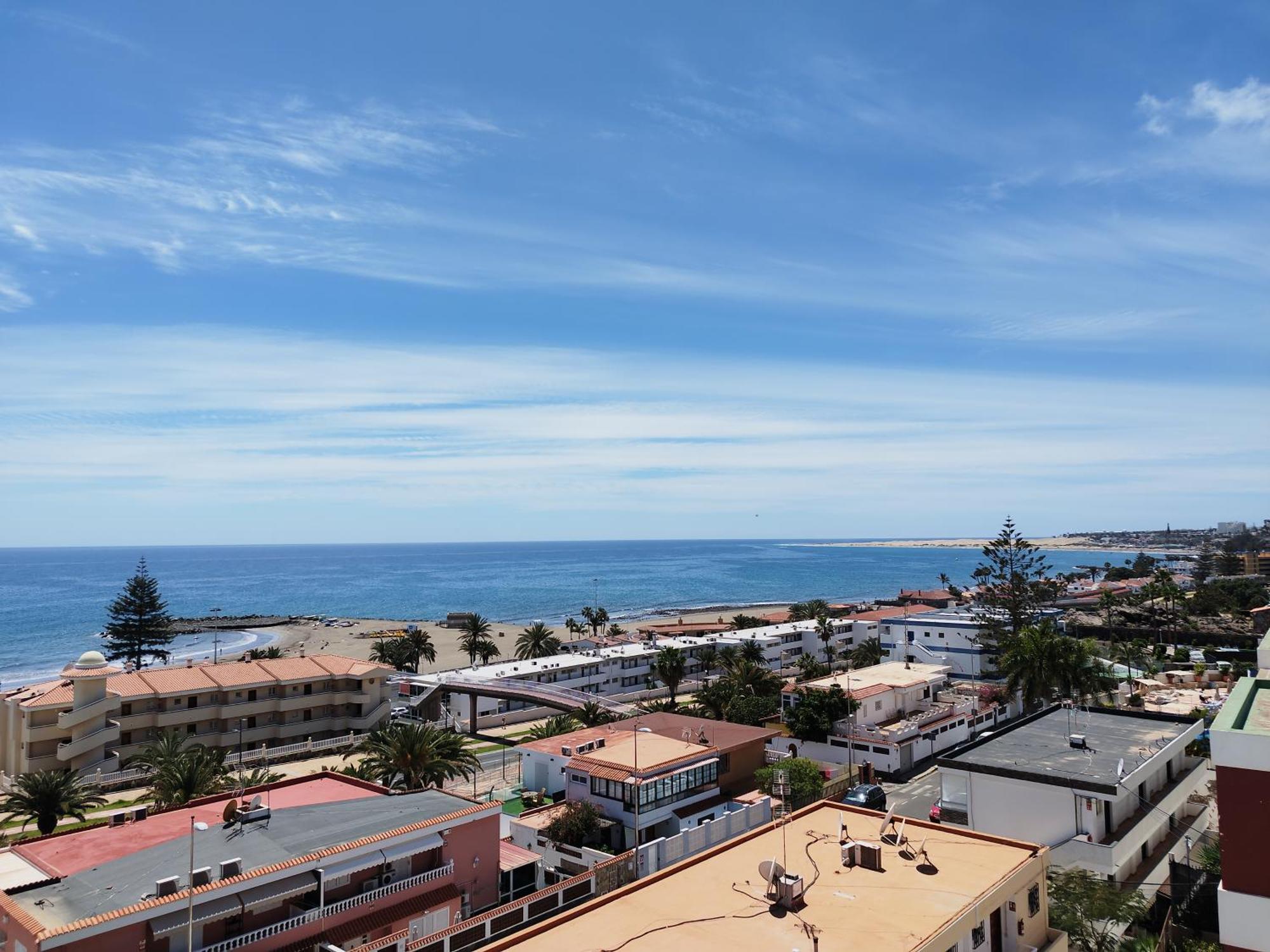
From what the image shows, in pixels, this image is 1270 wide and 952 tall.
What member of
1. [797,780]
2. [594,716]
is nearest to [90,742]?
[594,716]

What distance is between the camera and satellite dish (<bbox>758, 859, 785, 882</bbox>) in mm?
16844

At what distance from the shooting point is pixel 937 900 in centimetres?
1680

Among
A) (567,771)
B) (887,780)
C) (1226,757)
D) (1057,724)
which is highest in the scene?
(1226,757)

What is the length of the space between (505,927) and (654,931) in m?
6.39

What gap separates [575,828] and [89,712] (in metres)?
32.8

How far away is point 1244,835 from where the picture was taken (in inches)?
487

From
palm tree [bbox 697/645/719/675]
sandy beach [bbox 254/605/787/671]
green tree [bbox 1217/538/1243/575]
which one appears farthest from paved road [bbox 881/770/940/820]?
green tree [bbox 1217/538/1243/575]

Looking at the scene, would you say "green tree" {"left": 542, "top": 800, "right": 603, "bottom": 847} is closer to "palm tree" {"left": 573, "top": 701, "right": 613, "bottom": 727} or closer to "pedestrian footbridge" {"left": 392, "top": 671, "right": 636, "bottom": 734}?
"palm tree" {"left": 573, "top": 701, "right": 613, "bottom": 727}

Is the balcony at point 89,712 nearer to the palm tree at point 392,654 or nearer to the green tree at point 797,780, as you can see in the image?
the palm tree at point 392,654

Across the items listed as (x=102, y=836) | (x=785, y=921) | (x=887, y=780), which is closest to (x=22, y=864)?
(x=102, y=836)

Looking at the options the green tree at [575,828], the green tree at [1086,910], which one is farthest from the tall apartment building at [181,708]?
the green tree at [1086,910]

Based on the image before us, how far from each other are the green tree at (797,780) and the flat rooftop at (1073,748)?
8.59 meters

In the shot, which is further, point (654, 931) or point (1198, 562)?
point (1198, 562)

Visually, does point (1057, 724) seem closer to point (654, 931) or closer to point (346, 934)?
point (654, 931)
